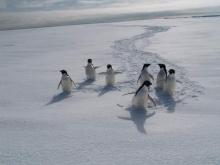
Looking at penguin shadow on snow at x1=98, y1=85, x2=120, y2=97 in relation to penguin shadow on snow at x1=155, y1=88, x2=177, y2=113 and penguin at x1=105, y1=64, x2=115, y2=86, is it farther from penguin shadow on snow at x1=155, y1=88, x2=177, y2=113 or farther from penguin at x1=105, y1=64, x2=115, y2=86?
penguin shadow on snow at x1=155, y1=88, x2=177, y2=113

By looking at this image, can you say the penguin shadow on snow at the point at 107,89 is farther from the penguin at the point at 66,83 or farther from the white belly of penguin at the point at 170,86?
the white belly of penguin at the point at 170,86

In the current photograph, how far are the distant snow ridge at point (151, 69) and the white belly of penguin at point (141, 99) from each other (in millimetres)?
336

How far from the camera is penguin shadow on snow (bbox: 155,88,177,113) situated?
16.4 ft

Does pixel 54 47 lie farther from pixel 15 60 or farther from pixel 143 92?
pixel 143 92

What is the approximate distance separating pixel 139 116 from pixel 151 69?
2.68 metres

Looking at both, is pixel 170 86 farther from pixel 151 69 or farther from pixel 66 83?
→ pixel 151 69

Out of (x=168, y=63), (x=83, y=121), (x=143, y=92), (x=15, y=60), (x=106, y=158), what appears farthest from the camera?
(x=15, y=60)

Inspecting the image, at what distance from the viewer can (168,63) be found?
785 centimetres

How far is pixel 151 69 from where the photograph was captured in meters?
7.27

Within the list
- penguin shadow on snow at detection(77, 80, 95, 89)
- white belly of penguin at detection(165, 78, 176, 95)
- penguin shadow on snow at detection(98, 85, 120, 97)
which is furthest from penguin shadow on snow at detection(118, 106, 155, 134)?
penguin shadow on snow at detection(77, 80, 95, 89)

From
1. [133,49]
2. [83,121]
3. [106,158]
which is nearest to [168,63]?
[133,49]

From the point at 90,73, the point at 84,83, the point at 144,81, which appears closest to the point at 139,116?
the point at 144,81

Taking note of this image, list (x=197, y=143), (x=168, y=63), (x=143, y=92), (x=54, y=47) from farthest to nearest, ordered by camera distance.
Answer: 1. (x=54, y=47)
2. (x=168, y=63)
3. (x=143, y=92)
4. (x=197, y=143)

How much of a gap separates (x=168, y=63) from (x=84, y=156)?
464 cm
